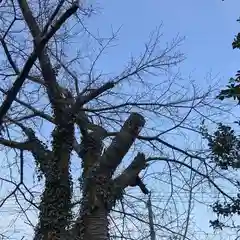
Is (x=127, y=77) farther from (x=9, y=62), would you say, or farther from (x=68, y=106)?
(x=9, y=62)

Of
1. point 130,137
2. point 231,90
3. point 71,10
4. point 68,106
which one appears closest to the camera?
point 231,90

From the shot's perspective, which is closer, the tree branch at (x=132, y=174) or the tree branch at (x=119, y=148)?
the tree branch at (x=119, y=148)

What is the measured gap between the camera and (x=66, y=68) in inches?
321

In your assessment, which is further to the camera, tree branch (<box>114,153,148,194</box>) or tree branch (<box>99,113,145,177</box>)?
tree branch (<box>114,153,148,194</box>)

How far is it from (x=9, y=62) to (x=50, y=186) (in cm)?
218

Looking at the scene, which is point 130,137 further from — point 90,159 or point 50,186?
point 50,186

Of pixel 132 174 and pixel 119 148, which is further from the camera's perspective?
pixel 132 174

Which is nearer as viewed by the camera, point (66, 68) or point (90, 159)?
point (90, 159)

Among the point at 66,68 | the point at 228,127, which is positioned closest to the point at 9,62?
the point at 66,68

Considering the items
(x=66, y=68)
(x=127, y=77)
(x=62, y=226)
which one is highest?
(x=66, y=68)

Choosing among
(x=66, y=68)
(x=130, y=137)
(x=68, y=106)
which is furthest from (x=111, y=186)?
(x=66, y=68)

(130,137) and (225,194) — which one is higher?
(130,137)

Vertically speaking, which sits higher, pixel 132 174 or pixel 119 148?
pixel 119 148

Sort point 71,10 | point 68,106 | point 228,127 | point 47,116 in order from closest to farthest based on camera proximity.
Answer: point 71,10
point 228,127
point 68,106
point 47,116
